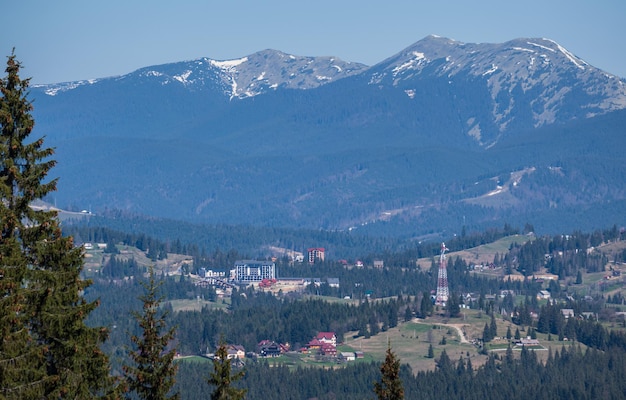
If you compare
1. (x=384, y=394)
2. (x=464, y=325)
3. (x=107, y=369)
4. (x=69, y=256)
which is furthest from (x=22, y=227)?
(x=464, y=325)

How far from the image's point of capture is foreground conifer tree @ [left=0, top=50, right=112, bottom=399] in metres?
30.2

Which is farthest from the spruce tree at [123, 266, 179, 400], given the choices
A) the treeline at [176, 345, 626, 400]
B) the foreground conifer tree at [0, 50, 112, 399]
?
the treeline at [176, 345, 626, 400]

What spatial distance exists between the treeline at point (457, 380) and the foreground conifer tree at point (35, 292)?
288ft

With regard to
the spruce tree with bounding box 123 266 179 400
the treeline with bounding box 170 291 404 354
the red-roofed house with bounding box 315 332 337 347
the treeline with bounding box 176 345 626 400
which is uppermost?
the treeline with bounding box 170 291 404 354

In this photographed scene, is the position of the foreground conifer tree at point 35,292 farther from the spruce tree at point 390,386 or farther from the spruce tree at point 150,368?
the spruce tree at point 390,386

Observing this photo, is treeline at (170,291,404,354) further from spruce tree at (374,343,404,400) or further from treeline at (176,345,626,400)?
spruce tree at (374,343,404,400)

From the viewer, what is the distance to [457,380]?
136625 mm

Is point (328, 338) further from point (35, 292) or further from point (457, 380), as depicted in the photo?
point (35, 292)

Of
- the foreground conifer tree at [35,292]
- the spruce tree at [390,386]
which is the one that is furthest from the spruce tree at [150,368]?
the spruce tree at [390,386]

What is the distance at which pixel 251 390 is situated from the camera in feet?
429

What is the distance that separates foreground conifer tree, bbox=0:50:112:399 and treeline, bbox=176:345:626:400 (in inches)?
3459

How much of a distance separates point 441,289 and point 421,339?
29.5 m

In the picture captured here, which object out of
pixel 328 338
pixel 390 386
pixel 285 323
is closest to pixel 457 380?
pixel 328 338

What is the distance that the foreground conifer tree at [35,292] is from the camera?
30.2 metres
